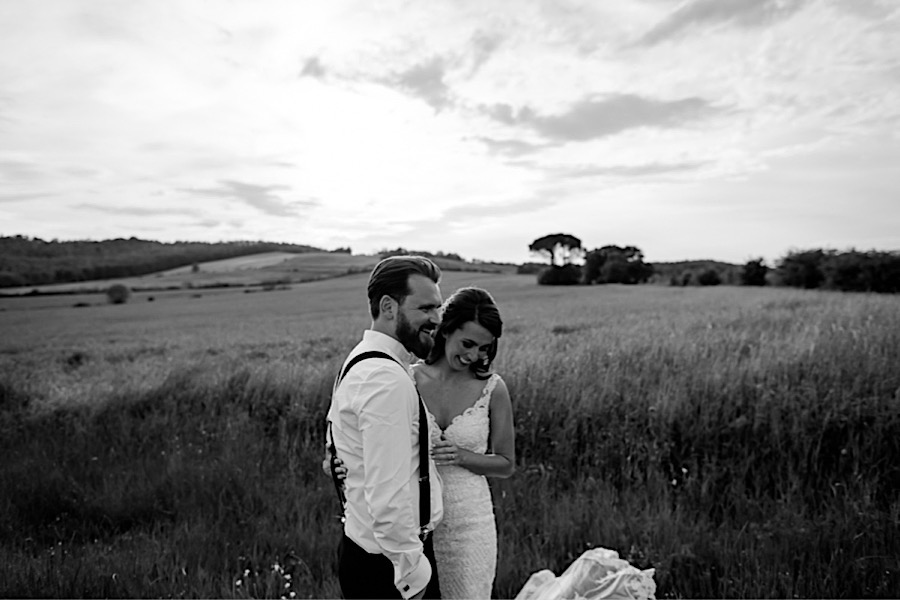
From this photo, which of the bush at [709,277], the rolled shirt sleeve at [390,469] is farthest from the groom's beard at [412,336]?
the bush at [709,277]

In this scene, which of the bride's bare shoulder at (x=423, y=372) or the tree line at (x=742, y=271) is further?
the tree line at (x=742, y=271)

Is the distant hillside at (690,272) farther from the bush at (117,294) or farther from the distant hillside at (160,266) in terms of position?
the bush at (117,294)

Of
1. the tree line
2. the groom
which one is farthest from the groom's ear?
the tree line

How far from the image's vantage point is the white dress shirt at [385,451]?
6.03ft

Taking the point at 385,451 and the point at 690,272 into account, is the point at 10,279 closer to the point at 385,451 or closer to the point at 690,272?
the point at 385,451

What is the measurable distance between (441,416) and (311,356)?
790cm

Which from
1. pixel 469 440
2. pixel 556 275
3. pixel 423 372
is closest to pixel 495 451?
pixel 469 440

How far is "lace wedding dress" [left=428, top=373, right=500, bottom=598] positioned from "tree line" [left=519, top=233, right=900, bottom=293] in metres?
17.3

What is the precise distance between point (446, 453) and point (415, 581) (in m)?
0.55

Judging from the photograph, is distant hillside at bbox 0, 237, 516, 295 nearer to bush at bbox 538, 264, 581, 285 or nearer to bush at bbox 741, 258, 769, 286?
bush at bbox 538, 264, 581, 285

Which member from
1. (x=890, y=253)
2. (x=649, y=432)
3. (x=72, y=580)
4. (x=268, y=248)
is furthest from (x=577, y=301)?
(x=72, y=580)

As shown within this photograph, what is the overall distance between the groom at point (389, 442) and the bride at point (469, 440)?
0.29 meters

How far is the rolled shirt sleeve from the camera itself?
183 centimetres

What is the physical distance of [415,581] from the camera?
1.93 meters
